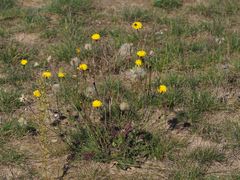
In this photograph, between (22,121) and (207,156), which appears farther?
(22,121)

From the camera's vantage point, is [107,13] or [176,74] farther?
[107,13]

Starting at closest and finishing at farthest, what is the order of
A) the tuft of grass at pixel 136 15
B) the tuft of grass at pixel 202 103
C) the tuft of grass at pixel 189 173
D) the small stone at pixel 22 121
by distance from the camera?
the tuft of grass at pixel 189 173 → the small stone at pixel 22 121 → the tuft of grass at pixel 202 103 → the tuft of grass at pixel 136 15

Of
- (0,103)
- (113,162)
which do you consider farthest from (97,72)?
(113,162)

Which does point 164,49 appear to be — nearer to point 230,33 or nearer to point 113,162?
point 230,33

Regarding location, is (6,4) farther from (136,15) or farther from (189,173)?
(189,173)

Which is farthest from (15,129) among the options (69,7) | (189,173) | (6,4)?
(6,4)

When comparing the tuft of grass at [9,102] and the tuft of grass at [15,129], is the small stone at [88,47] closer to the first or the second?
the tuft of grass at [9,102]

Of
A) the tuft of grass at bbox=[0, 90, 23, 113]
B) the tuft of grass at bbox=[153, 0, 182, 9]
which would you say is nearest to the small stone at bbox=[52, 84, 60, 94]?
the tuft of grass at bbox=[0, 90, 23, 113]

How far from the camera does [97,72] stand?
535 centimetres

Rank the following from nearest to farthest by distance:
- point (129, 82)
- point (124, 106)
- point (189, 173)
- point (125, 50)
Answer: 1. point (189, 173)
2. point (124, 106)
3. point (129, 82)
4. point (125, 50)

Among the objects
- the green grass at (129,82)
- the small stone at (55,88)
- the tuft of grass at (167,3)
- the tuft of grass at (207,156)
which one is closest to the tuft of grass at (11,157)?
the green grass at (129,82)

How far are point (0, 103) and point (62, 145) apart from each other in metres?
0.87

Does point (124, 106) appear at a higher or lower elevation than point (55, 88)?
higher

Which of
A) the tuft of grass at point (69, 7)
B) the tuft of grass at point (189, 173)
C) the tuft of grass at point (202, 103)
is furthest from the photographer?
the tuft of grass at point (69, 7)
